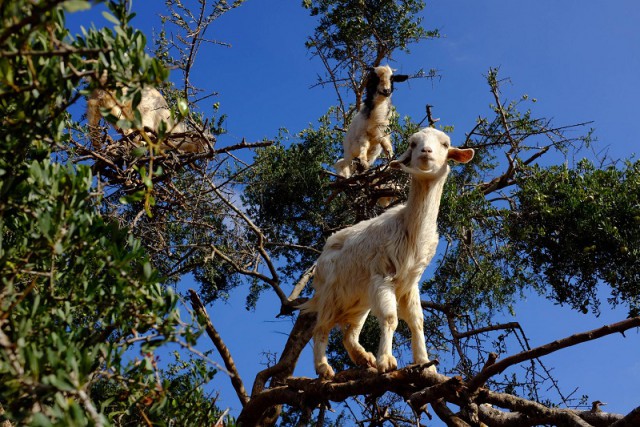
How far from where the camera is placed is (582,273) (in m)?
7.28

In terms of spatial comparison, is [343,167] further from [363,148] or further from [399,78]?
[399,78]

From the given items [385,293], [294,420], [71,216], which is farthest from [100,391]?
[71,216]

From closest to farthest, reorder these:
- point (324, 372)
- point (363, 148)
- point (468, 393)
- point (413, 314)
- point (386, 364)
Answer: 1. point (468, 393)
2. point (386, 364)
3. point (324, 372)
4. point (413, 314)
5. point (363, 148)

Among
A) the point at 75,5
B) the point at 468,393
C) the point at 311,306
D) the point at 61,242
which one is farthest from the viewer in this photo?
the point at 311,306

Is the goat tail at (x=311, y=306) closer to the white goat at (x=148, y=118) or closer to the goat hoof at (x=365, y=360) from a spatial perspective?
the goat hoof at (x=365, y=360)

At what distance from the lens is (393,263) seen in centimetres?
555

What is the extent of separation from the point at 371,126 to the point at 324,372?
516 cm

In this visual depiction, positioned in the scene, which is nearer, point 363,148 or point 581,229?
point 581,229

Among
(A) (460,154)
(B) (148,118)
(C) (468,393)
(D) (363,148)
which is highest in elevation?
(B) (148,118)

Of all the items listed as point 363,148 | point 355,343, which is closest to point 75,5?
point 355,343

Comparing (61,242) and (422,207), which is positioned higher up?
(422,207)

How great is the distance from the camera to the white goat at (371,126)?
9.98 meters

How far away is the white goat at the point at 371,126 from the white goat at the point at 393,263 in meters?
4.02

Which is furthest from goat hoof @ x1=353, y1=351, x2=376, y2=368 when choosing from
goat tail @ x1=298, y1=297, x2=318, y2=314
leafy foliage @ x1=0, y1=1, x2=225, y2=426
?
leafy foliage @ x1=0, y1=1, x2=225, y2=426
